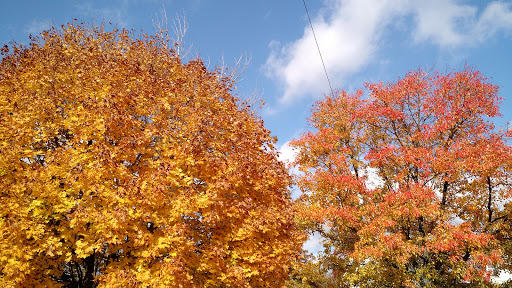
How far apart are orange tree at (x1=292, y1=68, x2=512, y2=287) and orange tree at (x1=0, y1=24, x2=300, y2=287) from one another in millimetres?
6002

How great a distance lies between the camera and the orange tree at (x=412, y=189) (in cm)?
1444

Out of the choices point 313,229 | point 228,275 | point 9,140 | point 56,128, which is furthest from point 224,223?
point 313,229

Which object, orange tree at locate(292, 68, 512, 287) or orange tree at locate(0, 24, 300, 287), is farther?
orange tree at locate(292, 68, 512, 287)

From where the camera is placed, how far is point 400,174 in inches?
661

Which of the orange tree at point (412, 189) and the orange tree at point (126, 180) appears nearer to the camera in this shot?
the orange tree at point (126, 180)

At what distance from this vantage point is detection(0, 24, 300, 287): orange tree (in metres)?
8.41

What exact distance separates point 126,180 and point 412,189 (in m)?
12.4

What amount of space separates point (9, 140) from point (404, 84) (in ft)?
61.4

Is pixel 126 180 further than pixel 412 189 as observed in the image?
No

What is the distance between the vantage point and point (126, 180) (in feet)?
29.7

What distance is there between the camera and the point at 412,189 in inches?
590

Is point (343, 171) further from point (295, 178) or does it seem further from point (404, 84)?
point (404, 84)

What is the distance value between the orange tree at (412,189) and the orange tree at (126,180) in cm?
600

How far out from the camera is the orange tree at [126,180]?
8406 mm
